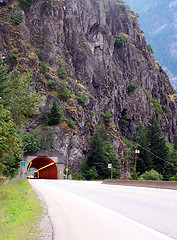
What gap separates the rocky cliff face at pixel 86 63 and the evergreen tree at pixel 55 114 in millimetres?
1599

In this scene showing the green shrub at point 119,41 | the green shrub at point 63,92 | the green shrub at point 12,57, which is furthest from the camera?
the green shrub at point 119,41

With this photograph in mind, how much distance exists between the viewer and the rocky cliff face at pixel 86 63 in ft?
216

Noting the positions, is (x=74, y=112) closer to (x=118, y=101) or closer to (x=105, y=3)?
(x=118, y=101)

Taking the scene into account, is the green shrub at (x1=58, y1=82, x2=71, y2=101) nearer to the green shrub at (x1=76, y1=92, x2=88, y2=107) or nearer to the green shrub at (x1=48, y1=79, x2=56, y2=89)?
the green shrub at (x1=48, y1=79, x2=56, y2=89)

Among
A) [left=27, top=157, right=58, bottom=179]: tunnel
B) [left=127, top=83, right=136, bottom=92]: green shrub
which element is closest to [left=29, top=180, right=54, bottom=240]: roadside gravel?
[left=27, top=157, right=58, bottom=179]: tunnel

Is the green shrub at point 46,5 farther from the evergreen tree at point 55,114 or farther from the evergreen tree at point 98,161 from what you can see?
the evergreen tree at point 98,161

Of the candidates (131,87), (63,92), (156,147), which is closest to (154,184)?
(156,147)

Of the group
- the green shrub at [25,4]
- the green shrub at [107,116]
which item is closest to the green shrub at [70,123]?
the green shrub at [107,116]

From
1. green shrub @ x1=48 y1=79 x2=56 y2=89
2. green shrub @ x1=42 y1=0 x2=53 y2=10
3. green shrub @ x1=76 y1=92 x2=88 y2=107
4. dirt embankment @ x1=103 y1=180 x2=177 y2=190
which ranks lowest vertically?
dirt embankment @ x1=103 y1=180 x2=177 y2=190

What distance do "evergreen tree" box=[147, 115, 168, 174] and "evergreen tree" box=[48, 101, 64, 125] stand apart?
68.5 ft

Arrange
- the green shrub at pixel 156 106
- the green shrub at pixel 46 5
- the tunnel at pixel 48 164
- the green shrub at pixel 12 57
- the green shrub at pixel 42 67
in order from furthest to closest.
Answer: the green shrub at pixel 156 106 < the green shrub at pixel 46 5 < the green shrub at pixel 42 67 < the tunnel at pixel 48 164 < the green shrub at pixel 12 57

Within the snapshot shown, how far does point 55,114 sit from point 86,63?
27.1 m

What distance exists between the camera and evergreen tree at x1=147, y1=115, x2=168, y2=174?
5738 cm

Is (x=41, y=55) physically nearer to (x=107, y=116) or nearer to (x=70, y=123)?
(x=70, y=123)
